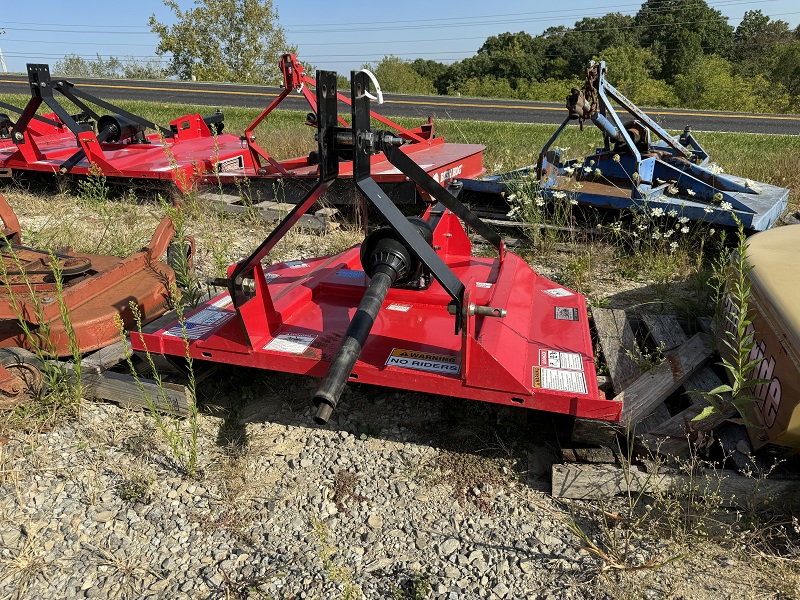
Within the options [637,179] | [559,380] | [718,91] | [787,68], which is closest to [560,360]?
[559,380]

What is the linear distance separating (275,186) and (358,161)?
419 cm

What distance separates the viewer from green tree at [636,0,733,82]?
130ft

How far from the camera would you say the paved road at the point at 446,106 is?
17.0 metres

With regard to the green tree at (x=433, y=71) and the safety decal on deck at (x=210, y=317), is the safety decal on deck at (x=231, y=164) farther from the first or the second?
the green tree at (x=433, y=71)

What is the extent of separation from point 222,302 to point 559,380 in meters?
1.88

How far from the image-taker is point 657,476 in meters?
2.43

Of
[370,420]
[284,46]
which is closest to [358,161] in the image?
[370,420]

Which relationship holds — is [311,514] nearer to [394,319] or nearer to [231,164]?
[394,319]

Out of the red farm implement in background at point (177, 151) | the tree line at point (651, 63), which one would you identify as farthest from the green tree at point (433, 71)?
the red farm implement in background at point (177, 151)

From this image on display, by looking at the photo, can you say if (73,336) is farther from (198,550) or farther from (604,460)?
(604,460)

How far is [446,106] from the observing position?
19969mm

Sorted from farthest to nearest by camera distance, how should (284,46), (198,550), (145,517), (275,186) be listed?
(284,46), (275,186), (145,517), (198,550)

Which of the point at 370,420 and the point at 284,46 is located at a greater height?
the point at 284,46

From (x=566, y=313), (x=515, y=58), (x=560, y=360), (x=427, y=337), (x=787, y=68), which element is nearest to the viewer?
(x=560, y=360)
